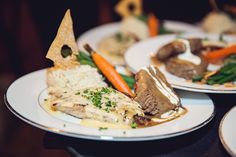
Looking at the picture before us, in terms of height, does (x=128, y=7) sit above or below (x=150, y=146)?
above

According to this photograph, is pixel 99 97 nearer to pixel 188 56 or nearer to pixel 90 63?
pixel 90 63

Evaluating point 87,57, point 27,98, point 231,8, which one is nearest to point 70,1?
point 231,8

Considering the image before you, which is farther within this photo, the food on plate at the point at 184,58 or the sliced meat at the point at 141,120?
the food on plate at the point at 184,58

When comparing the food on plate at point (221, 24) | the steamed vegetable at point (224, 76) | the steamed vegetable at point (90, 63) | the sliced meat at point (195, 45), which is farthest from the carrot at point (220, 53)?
the food on plate at point (221, 24)

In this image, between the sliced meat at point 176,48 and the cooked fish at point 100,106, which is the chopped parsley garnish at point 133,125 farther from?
the sliced meat at point 176,48

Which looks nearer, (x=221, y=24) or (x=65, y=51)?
(x=65, y=51)

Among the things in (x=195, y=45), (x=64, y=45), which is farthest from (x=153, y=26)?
(x=64, y=45)

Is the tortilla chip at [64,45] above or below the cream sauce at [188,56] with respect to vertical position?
above

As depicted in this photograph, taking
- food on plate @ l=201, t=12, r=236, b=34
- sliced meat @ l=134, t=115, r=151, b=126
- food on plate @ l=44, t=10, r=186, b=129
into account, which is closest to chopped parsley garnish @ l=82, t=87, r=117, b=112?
food on plate @ l=44, t=10, r=186, b=129
